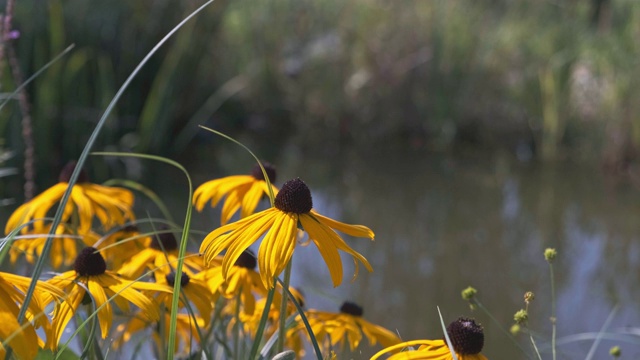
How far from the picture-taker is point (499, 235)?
4.16m

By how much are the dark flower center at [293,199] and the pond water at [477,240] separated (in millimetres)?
1166

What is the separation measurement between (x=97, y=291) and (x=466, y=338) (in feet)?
1.71

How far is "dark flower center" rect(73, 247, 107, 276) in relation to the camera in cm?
124

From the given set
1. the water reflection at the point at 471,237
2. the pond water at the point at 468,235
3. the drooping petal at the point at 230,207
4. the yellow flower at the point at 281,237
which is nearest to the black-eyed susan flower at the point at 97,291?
the yellow flower at the point at 281,237

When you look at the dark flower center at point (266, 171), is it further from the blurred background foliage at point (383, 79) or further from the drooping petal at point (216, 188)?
the blurred background foliage at point (383, 79)

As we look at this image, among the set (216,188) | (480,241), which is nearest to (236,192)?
(216,188)

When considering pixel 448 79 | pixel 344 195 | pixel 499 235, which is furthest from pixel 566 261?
pixel 448 79

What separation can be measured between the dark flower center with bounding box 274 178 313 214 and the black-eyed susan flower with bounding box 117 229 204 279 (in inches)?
11.3

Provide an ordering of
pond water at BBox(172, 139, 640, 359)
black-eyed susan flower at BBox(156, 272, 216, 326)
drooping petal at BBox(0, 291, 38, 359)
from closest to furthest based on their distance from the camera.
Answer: drooping petal at BBox(0, 291, 38, 359) → black-eyed susan flower at BBox(156, 272, 216, 326) → pond water at BBox(172, 139, 640, 359)

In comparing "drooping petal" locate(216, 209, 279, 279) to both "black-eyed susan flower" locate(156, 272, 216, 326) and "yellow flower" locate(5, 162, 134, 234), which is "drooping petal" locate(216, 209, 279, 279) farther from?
"yellow flower" locate(5, 162, 134, 234)

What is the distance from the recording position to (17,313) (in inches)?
40.2

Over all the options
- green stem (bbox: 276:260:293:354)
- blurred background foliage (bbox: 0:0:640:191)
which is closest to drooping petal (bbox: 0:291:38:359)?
green stem (bbox: 276:260:293:354)

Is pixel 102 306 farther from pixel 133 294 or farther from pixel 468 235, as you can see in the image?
pixel 468 235

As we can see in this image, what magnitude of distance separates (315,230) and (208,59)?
4.86 metres
